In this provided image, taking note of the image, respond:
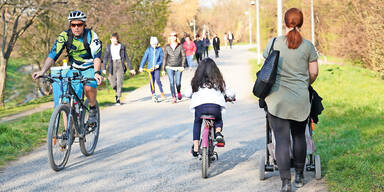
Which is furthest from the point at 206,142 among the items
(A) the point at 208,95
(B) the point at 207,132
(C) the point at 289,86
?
(C) the point at 289,86

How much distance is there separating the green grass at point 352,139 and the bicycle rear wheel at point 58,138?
119 inches

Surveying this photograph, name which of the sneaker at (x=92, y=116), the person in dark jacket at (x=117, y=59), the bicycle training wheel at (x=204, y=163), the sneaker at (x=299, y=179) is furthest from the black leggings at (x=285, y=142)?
the person in dark jacket at (x=117, y=59)

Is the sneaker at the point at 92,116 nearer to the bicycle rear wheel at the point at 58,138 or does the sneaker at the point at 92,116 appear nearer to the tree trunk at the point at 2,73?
the bicycle rear wheel at the point at 58,138

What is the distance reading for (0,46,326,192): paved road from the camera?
534cm

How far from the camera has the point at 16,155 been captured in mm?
7340

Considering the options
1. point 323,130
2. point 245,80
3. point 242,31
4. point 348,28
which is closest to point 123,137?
point 323,130

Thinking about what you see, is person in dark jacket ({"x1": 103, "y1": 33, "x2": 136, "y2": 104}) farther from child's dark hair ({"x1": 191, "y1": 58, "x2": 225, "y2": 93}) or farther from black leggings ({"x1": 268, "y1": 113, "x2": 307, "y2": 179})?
black leggings ({"x1": 268, "y1": 113, "x2": 307, "y2": 179})

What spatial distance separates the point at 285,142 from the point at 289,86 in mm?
534

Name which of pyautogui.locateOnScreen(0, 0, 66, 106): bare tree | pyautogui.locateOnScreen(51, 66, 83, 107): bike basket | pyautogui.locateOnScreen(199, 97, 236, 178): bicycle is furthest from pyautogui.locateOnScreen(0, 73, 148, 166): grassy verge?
pyautogui.locateOnScreen(0, 0, 66, 106): bare tree

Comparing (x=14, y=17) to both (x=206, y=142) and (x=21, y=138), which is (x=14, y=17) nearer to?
(x=21, y=138)

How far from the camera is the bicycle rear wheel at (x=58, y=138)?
582 centimetres

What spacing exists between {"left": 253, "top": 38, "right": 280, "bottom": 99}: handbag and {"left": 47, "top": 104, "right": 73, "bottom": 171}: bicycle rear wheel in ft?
7.88

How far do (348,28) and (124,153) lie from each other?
20.4 m

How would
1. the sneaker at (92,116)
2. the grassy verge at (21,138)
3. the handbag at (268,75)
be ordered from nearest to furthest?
the handbag at (268,75)
the sneaker at (92,116)
the grassy verge at (21,138)
